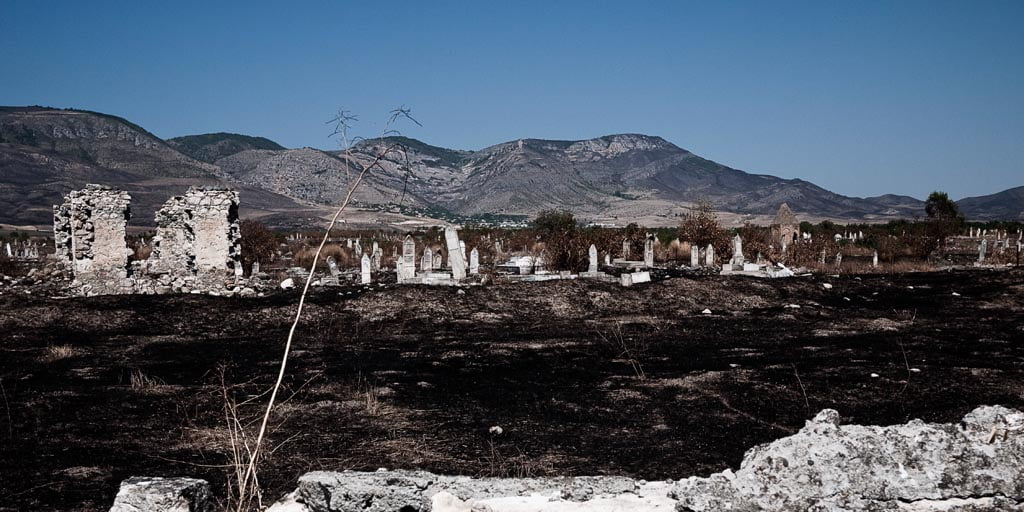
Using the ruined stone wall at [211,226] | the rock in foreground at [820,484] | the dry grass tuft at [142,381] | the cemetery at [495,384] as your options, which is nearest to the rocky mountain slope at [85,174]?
the ruined stone wall at [211,226]

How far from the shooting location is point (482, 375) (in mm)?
11516

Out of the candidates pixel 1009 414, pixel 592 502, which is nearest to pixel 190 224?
pixel 592 502

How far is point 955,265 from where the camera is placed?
99.9ft

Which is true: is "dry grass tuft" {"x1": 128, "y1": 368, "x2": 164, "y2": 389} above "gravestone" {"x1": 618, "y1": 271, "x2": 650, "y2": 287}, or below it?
below

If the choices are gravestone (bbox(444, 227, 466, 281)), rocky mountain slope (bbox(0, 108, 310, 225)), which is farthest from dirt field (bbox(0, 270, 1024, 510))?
rocky mountain slope (bbox(0, 108, 310, 225))

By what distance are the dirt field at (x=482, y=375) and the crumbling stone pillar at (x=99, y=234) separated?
9.47 ft

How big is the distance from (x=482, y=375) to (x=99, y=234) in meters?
16.0

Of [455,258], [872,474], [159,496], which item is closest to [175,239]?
[455,258]

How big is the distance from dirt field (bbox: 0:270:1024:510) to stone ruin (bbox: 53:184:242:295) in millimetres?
2910

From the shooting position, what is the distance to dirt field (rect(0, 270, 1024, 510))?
24.2ft

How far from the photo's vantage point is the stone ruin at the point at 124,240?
21.3m

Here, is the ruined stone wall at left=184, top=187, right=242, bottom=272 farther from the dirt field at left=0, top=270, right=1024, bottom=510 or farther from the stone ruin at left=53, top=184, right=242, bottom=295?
the dirt field at left=0, top=270, right=1024, bottom=510

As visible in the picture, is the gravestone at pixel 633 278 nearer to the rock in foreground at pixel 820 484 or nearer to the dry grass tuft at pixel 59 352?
the dry grass tuft at pixel 59 352

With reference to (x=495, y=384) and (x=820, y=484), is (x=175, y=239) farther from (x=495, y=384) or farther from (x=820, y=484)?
(x=820, y=484)
